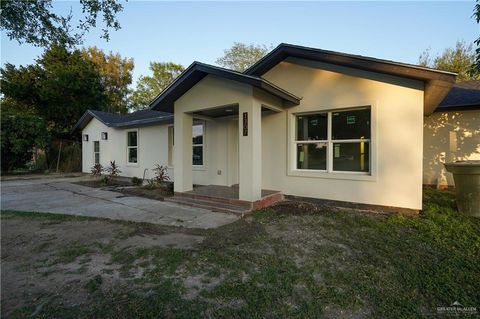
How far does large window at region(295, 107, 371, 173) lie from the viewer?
6.05 m

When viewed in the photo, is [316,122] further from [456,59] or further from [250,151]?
[456,59]

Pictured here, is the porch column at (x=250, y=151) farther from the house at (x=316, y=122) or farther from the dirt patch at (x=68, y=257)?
the dirt patch at (x=68, y=257)

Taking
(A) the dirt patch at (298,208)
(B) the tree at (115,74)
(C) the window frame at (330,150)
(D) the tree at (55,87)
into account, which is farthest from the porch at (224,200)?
(B) the tree at (115,74)

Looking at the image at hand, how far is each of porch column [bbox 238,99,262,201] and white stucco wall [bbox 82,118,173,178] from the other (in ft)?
16.9

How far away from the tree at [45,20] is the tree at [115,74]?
24.7 meters

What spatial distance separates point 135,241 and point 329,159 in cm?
500

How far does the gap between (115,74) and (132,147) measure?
918 inches

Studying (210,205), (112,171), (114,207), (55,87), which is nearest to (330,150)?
(210,205)

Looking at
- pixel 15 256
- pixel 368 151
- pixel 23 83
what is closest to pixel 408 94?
pixel 368 151

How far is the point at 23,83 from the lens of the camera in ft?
60.7

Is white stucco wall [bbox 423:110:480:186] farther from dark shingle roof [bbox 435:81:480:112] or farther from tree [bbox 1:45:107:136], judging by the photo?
tree [bbox 1:45:107:136]

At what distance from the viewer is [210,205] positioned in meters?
6.28

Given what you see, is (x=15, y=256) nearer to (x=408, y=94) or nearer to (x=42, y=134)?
(x=408, y=94)

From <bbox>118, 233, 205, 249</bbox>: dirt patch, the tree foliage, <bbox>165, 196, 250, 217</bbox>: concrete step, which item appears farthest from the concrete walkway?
the tree foliage
